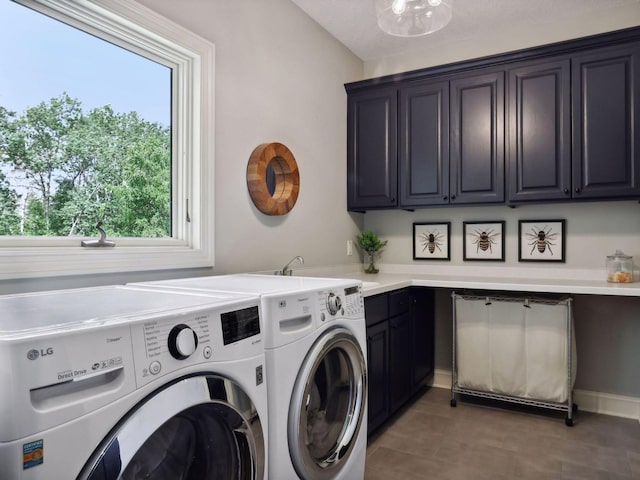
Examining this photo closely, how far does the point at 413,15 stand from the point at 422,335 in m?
2.08

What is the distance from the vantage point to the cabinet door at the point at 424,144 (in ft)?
10.1

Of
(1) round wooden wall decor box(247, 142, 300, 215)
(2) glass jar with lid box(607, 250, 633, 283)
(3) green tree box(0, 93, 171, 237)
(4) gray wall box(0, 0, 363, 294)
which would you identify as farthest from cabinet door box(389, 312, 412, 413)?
(3) green tree box(0, 93, 171, 237)

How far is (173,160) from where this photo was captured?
Result: 2076mm

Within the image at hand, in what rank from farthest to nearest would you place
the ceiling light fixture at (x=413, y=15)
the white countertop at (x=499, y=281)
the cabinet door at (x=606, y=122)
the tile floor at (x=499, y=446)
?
the cabinet door at (x=606, y=122) < the white countertop at (x=499, y=281) < the tile floor at (x=499, y=446) < the ceiling light fixture at (x=413, y=15)

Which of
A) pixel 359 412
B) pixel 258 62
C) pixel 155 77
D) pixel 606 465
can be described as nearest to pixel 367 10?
pixel 258 62

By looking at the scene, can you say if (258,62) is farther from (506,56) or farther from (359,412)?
(359,412)

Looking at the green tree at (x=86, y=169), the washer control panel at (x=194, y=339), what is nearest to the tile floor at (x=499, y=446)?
the washer control panel at (x=194, y=339)

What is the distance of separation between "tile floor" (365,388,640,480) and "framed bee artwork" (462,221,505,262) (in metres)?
1.08

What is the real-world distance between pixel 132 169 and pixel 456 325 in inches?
88.6

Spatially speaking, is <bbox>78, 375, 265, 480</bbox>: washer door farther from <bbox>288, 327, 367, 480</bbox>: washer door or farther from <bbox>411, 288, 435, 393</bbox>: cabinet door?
<bbox>411, 288, 435, 393</bbox>: cabinet door

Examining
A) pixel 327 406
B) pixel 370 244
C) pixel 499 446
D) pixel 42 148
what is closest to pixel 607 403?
pixel 499 446

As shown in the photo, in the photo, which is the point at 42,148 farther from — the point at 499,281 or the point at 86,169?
the point at 499,281

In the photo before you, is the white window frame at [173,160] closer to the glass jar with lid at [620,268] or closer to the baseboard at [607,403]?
the glass jar with lid at [620,268]

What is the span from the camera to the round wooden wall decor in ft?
7.75
